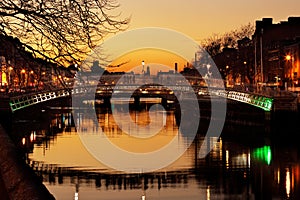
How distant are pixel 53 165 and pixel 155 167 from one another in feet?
15.0

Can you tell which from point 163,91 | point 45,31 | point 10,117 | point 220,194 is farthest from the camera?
point 163,91

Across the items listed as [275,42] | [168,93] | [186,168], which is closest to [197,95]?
[168,93]

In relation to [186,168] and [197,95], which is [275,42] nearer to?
[197,95]

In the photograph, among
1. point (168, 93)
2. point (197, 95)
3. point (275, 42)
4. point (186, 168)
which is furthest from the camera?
point (275, 42)

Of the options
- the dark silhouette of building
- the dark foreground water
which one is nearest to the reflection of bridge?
the dark foreground water

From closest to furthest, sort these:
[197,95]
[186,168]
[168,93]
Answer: [186,168], [197,95], [168,93]

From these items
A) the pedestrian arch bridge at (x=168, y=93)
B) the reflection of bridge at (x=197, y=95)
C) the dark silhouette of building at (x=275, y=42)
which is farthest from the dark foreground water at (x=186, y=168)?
the dark silhouette of building at (x=275, y=42)

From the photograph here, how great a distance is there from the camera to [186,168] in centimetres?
3350

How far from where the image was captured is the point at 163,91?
9394 centimetres

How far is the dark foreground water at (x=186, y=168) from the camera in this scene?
26.0 metres

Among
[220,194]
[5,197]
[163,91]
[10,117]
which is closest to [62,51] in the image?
[5,197]

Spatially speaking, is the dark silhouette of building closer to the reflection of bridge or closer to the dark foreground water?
the reflection of bridge

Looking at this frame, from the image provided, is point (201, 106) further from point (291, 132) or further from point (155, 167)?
point (155, 167)

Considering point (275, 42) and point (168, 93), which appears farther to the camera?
point (275, 42)
